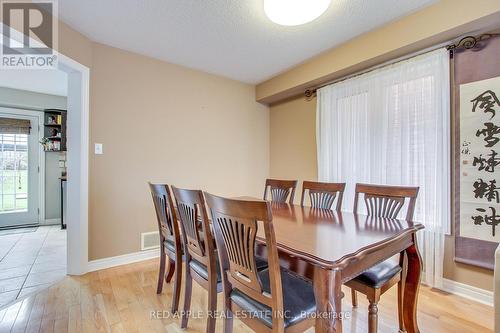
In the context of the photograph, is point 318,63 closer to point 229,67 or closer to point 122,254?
point 229,67

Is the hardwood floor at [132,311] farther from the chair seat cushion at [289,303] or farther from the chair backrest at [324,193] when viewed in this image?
the chair backrest at [324,193]

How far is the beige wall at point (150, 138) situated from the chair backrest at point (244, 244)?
1943 mm

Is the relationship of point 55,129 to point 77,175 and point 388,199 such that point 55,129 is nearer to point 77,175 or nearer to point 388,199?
point 77,175

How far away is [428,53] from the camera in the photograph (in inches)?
86.7

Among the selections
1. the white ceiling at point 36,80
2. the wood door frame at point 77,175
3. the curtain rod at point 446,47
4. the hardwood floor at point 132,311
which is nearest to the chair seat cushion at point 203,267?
the hardwood floor at point 132,311

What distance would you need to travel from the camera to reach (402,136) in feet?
7.73

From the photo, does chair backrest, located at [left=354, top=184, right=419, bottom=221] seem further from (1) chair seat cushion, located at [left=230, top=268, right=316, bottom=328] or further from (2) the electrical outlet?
(2) the electrical outlet

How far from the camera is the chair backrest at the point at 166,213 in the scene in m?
1.73

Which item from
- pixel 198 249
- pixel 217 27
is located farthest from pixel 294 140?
pixel 198 249

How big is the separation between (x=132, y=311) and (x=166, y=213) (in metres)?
0.76

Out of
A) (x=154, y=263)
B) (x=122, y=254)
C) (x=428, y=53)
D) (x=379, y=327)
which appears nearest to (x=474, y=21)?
(x=428, y=53)

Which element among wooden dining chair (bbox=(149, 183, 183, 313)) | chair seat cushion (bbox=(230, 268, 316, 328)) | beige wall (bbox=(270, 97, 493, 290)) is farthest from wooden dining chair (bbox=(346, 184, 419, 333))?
beige wall (bbox=(270, 97, 493, 290))

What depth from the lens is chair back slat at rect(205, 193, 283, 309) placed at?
963mm

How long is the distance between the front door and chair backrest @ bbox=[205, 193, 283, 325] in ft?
15.8
